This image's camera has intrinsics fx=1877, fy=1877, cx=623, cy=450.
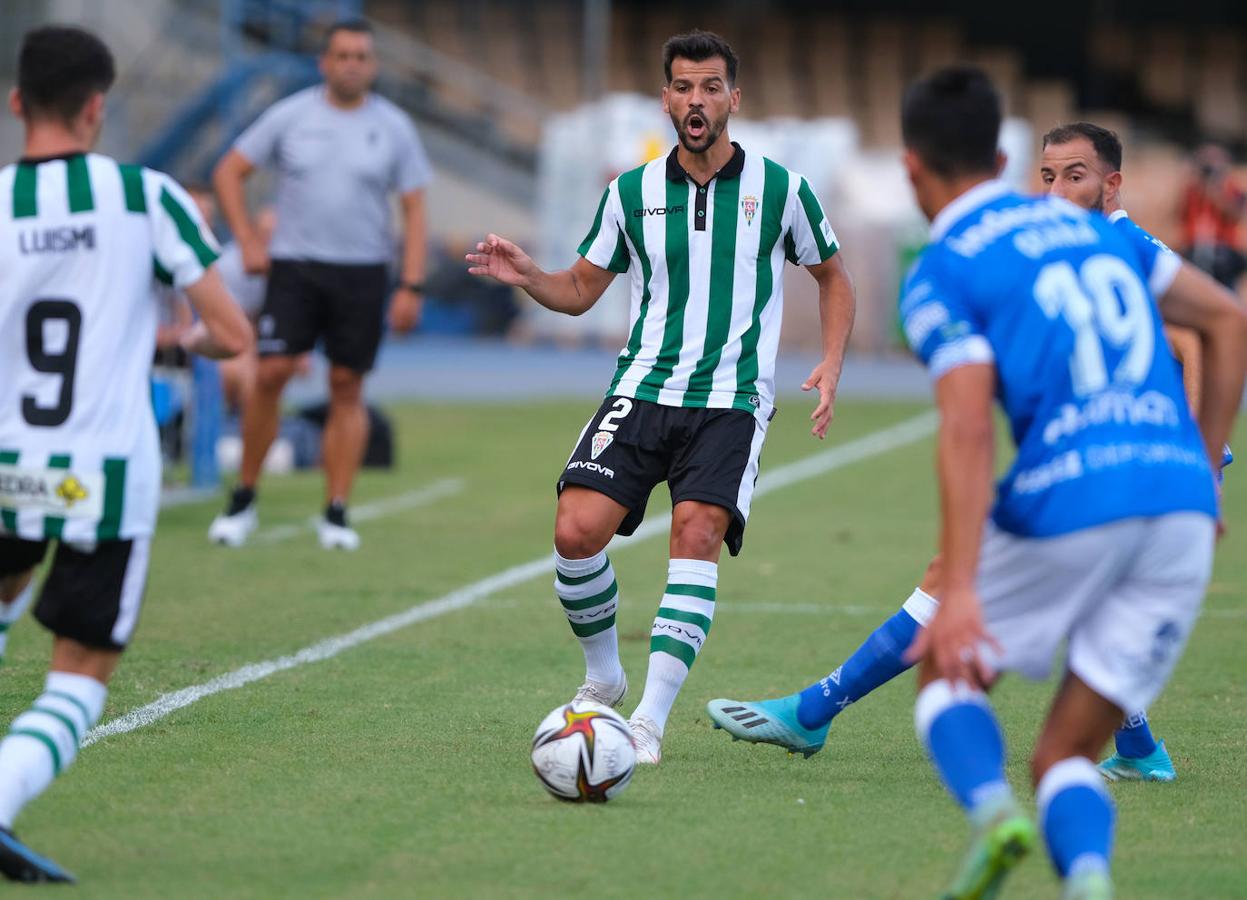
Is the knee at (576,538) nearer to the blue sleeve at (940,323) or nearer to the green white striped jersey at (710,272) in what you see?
the green white striped jersey at (710,272)

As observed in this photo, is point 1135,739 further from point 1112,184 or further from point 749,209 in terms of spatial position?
point 749,209

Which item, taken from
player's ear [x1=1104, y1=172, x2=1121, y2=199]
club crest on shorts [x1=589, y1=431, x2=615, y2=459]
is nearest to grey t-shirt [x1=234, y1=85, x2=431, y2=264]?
club crest on shorts [x1=589, y1=431, x2=615, y2=459]

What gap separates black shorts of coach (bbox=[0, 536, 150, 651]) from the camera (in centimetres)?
404

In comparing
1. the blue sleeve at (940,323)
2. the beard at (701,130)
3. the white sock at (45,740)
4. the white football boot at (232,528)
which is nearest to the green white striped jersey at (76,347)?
the white sock at (45,740)

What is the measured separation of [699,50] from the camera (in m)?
5.65

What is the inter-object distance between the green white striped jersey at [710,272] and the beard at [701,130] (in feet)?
0.37

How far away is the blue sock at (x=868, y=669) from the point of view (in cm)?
540

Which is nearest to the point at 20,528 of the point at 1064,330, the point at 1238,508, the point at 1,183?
the point at 1,183

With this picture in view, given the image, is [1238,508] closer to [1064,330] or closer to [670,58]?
[670,58]

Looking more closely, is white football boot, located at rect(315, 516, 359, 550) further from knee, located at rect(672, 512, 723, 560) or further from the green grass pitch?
knee, located at rect(672, 512, 723, 560)

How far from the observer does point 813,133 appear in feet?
83.8

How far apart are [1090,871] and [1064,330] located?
39.9 inches

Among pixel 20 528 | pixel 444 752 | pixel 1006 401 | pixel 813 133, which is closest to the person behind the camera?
pixel 1006 401

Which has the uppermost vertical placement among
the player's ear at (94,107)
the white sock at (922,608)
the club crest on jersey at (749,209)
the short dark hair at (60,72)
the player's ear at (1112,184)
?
the short dark hair at (60,72)
